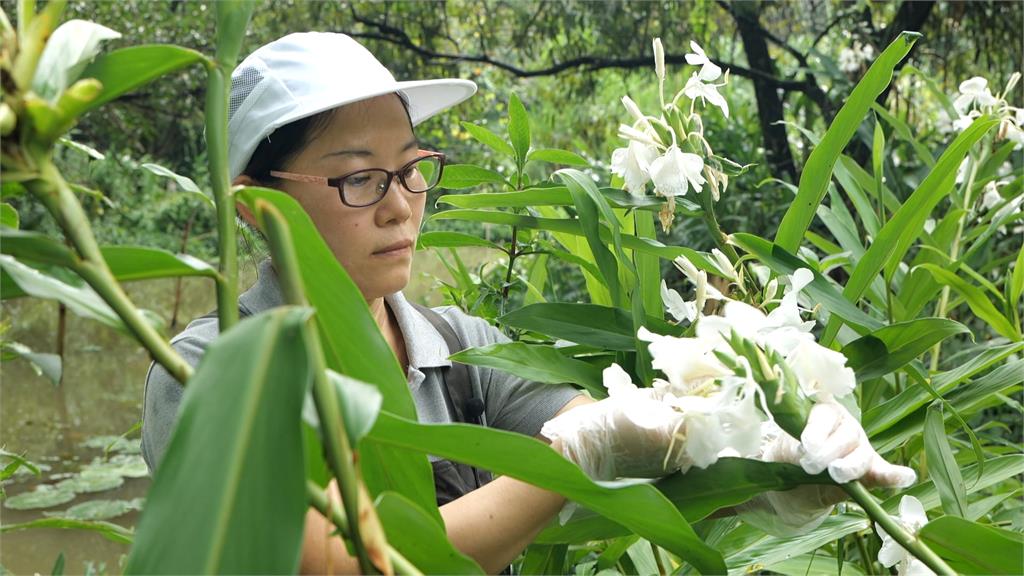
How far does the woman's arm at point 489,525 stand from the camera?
0.71 metres

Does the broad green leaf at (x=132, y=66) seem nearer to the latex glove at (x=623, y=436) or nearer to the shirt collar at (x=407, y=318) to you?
the latex glove at (x=623, y=436)

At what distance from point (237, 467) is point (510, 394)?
79 centimetres

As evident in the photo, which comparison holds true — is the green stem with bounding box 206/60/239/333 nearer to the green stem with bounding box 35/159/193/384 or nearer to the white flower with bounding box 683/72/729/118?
the green stem with bounding box 35/159/193/384

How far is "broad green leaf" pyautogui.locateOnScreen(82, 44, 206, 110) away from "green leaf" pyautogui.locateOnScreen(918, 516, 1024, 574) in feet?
1.55

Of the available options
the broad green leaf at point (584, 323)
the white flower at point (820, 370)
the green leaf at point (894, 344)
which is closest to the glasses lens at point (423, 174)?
the broad green leaf at point (584, 323)

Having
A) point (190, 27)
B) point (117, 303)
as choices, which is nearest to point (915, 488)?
point (117, 303)

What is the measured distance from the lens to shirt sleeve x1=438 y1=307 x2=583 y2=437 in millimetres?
1062

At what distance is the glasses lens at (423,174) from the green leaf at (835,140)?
37cm

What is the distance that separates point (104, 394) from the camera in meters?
4.88

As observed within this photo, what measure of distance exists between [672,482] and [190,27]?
14.8 feet

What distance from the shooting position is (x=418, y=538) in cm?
46

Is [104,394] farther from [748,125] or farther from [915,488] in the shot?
[915,488]

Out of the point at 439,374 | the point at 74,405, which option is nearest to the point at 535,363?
the point at 439,374

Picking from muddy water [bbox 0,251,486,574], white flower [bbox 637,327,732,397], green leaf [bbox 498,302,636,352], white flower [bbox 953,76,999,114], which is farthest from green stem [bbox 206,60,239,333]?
muddy water [bbox 0,251,486,574]
